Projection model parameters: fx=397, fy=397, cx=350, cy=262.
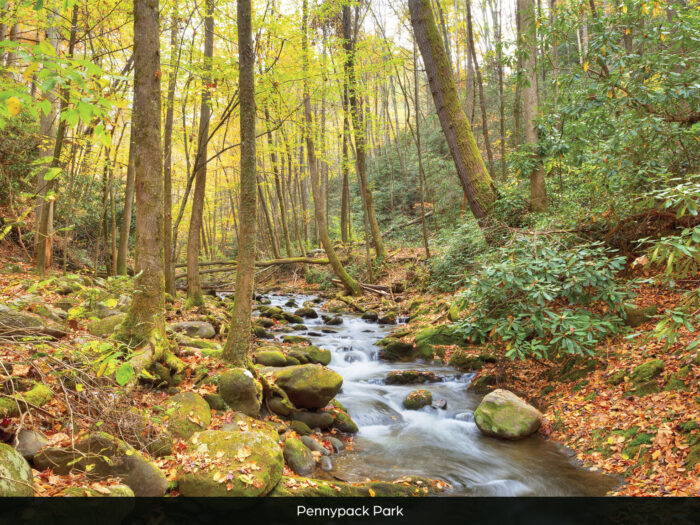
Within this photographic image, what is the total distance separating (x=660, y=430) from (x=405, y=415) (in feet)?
12.8

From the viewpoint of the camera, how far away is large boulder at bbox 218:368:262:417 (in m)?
5.72

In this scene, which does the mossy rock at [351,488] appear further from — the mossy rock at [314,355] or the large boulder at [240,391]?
the mossy rock at [314,355]

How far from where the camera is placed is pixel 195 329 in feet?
28.6

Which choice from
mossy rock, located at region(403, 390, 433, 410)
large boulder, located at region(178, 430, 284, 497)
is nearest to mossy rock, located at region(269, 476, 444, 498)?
large boulder, located at region(178, 430, 284, 497)

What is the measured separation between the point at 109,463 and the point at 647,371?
665 centimetres

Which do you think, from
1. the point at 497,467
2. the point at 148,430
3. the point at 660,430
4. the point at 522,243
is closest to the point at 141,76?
the point at 148,430

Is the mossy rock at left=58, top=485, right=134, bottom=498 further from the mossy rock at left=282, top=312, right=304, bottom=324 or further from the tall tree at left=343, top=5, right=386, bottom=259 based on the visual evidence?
the tall tree at left=343, top=5, right=386, bottom=259

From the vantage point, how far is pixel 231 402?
5.71 metres

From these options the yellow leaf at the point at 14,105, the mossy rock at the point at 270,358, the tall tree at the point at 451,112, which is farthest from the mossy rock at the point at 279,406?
the tall tree at the point at 451,112

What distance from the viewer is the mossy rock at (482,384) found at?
7.81 meters

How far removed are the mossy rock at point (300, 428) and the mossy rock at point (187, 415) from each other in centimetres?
138

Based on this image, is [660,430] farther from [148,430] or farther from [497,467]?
[148,430]

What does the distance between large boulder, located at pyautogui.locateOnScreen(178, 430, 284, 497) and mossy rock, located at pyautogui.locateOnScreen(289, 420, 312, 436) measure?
5.49ft
